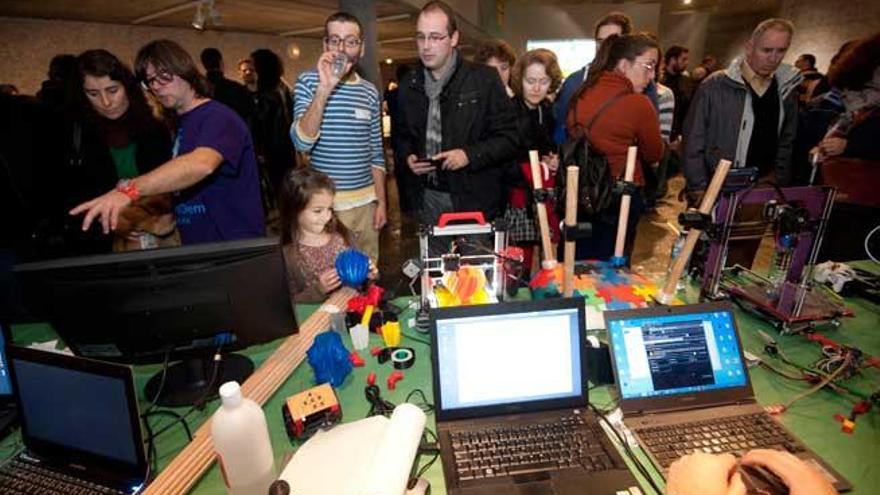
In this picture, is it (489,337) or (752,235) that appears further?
(752,235)

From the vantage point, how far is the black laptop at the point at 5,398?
1.05 m

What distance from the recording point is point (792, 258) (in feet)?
4.90

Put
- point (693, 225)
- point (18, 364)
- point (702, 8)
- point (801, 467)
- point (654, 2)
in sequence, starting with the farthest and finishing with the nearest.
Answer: point (702, 8) < point (654, 2) < point (693, 225) < point (18, 364) < point (801, 467)

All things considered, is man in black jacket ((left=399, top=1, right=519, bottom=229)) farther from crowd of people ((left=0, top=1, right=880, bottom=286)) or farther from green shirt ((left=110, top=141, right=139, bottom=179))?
green shirt ((left=110, top=141, right=139, bottom=179))

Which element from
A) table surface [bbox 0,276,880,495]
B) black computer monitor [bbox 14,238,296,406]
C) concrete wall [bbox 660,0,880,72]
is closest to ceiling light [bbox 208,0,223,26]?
table surface [bbox 0,276,880,495]

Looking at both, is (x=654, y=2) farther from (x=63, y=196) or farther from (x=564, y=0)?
(x=63, y=196)

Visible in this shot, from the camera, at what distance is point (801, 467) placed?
76 cm

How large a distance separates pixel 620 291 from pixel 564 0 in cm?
874

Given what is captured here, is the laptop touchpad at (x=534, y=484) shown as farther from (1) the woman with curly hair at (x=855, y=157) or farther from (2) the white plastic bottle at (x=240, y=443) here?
(1) the woman with curly hair at (x=855, y=157)

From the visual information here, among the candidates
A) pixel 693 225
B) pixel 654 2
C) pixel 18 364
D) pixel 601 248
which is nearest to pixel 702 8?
pixel 654 2

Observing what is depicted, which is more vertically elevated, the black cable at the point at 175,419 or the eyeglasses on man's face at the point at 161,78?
the eyeglasses on man's face at the point at 161,78

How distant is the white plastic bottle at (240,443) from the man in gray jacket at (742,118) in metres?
2.56

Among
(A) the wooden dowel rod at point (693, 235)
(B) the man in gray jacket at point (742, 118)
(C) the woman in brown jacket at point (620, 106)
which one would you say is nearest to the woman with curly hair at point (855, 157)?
(B) the man in gray jacket at point (742, 118)

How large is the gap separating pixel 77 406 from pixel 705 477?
3.89 ft
